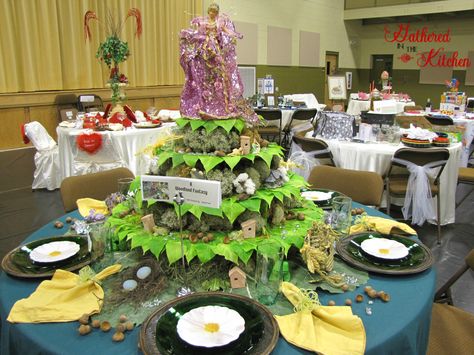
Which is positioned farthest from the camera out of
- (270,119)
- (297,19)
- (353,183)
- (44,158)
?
(297,19)

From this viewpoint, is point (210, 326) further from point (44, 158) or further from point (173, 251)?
point (44, 158)

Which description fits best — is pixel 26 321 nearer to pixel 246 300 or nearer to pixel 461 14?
pixel 246 300

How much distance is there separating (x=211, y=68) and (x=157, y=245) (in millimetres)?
728

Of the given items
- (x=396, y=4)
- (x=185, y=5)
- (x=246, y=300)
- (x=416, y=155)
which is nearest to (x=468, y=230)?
(x=416, y=155)

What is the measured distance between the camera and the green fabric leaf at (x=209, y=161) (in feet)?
4.59

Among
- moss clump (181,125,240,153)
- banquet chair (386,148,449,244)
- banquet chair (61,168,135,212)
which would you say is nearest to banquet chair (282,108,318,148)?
banquet chair (386,148,449,244)

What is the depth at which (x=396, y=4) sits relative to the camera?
1110 centimetres

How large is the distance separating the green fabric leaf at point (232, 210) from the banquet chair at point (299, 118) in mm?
5715

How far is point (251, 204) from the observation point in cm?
140

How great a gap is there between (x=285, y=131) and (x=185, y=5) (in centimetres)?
345

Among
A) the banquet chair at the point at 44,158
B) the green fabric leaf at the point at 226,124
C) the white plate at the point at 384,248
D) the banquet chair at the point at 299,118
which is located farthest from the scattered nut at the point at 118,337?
the banquet chair at the point at 299,118

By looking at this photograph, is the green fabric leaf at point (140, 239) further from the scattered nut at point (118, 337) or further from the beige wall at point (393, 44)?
the beige wall at point (393, 44)

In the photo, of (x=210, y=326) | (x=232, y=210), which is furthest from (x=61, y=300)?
(x=232, y=210)

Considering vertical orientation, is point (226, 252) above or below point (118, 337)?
above
